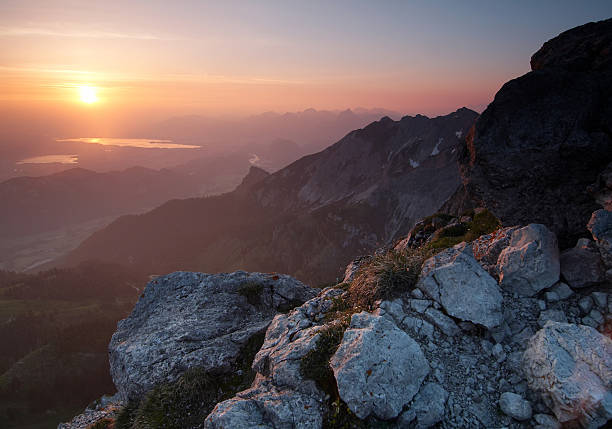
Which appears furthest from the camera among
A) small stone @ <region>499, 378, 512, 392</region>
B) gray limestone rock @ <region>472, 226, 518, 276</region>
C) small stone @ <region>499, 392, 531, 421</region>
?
gray limestone rock @ <region>472, 226, 518, 276</region>

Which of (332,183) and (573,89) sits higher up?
(573,89)

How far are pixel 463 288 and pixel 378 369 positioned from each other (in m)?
3.56

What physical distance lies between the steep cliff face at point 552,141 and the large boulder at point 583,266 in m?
1.07

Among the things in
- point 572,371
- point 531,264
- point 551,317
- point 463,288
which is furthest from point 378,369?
point 531,264

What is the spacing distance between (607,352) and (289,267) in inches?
4627

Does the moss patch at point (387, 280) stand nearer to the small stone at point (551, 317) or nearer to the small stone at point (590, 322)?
the small stone at point (551, 317)

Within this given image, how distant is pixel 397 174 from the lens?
127625 mm

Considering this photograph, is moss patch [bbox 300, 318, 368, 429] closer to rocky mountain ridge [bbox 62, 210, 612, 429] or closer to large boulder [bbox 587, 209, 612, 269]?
rocky mountain ridge [bbox 62, 210, 612, 429]

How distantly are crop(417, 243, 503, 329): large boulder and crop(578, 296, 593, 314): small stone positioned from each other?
1.90 meters

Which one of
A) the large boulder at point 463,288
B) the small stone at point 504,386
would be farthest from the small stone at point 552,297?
the small stone at point 504,386

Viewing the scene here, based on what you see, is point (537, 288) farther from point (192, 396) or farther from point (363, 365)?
point (192, 396)

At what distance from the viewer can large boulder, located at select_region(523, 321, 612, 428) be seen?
570 cm

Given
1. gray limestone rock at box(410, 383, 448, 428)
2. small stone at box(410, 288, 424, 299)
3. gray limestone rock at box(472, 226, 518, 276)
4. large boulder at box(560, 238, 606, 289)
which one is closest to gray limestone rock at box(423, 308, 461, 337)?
small stone at box(410, 288, 424, 299)

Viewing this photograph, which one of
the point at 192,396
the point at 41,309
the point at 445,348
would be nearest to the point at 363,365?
the point at 445,348
